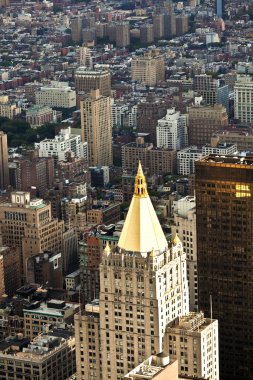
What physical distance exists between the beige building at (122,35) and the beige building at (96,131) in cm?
6506

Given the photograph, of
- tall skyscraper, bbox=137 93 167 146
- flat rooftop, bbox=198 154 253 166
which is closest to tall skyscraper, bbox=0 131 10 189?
tall skyscraper, bbox=137 93 167 146

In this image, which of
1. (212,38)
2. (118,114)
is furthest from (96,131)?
(212,38)

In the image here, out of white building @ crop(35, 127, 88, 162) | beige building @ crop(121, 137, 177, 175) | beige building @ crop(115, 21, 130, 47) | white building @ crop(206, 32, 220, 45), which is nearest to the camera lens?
white building @ crop(35, 127, 88, 162)

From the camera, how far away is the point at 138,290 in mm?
52438

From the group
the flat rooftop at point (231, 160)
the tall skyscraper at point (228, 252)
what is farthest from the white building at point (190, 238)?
the flat rooftop at point (231, 160)

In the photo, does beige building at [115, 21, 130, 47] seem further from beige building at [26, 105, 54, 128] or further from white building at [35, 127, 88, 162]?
white building at [35, 127, 88, 162]

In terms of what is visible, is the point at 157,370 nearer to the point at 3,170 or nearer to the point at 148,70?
the point at 3,170

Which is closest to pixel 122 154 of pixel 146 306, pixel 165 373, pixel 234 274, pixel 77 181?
pixel 77 181

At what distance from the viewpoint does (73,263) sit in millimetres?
91875

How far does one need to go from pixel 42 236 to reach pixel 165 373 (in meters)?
49.1

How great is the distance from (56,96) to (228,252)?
3484 inches

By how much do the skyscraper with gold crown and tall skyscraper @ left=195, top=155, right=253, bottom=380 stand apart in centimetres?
972

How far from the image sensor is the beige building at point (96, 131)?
12500cm

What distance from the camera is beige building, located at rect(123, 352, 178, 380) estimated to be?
41.8m
